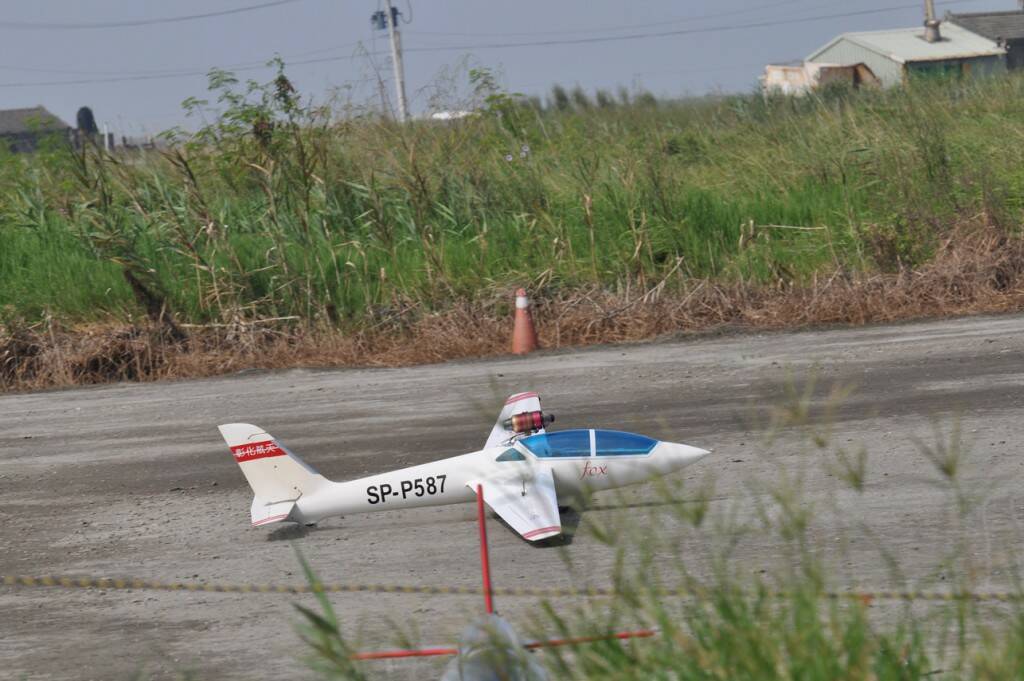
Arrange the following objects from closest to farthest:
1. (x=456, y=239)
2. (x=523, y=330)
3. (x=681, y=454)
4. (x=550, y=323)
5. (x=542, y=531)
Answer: (x=542, y=531)
(x=681, y=454)
(x=523, y=330)
(x=550, y=323)
(x=456, y=239)

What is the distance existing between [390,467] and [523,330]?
477 centimetres

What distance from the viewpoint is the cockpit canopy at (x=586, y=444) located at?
8125mm

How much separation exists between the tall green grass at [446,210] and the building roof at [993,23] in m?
50.5

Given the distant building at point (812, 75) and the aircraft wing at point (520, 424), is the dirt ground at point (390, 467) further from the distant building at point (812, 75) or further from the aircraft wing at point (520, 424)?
the distant building at point (812, 75)

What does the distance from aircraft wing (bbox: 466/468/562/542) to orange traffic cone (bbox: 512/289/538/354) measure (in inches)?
233

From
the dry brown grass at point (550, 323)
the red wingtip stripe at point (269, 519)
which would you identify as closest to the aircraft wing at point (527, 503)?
the red wingtip stripe at point (269, 519)

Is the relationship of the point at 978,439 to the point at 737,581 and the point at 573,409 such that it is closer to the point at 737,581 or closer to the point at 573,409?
the point at 573,409

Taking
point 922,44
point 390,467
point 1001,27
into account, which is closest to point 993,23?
point 1001,27

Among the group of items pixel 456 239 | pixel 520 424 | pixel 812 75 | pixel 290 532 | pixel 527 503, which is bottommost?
pixel 290 532

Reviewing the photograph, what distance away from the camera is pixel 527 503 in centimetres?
780

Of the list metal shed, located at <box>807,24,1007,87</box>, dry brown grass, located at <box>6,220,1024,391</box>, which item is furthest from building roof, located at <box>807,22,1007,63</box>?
dry brown grass, located at <box>6,220,1024,391</box>

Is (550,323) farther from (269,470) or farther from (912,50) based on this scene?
(912,50)

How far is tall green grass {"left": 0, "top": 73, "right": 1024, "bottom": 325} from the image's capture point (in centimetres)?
1559

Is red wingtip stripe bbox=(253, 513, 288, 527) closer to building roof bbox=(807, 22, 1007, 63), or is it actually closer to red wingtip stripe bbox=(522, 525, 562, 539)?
red wingtip stripe bbox=(522, 525, 562, 539)
